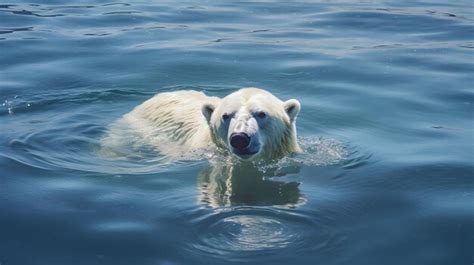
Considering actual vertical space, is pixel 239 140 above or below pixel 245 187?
above

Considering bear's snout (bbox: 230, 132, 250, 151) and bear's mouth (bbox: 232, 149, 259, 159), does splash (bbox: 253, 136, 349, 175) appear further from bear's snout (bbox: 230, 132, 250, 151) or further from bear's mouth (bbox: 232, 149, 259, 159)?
bear's snout (bbox: 230, 132, 250, 151)

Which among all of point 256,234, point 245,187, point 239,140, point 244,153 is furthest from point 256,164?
point 256,234

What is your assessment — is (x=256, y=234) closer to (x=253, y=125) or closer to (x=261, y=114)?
(x=253, y=125)

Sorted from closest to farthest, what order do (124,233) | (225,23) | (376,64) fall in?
(124,233) → (376,64) → (225,23)

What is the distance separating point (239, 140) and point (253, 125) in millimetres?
315

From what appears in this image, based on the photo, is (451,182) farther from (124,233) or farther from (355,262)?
(124,233)

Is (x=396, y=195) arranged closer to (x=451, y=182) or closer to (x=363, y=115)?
(x=451, y=182)

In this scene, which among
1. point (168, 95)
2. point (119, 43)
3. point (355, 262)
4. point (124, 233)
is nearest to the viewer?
point (355, 262)

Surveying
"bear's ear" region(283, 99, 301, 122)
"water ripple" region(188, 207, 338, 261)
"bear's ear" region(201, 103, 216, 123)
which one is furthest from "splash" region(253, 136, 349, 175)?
"water ripple" region(188, 207, 338, 261)

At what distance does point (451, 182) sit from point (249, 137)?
6.67ft

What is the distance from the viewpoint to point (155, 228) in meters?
7.41

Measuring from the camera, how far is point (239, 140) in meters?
8.38

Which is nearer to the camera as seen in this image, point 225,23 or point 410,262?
point 410,262

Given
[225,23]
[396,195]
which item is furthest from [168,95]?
[225,23]
